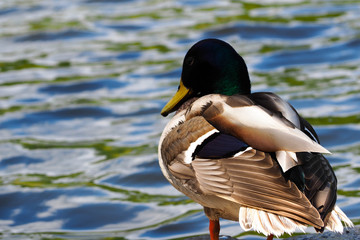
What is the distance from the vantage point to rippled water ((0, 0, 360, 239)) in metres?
7.25

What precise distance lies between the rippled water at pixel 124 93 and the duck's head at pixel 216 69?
57.4 inches

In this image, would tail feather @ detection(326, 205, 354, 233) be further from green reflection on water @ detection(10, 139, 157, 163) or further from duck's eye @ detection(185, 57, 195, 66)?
green reflection on water @ detection(10, 139, 157, 163)

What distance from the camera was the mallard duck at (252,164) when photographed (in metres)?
4.18

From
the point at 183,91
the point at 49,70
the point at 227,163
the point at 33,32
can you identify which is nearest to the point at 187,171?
the point at 227,163

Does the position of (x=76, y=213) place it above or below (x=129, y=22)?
below

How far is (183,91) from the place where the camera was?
5.41 m

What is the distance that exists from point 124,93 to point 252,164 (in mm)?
5896

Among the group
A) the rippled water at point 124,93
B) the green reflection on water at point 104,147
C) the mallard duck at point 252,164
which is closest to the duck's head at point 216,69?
the mallard duck at point 252,164

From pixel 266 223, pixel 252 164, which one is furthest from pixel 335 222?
pixel 252 164

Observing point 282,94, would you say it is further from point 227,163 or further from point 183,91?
point 227,163

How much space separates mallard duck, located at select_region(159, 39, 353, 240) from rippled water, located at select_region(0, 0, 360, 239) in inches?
66.1

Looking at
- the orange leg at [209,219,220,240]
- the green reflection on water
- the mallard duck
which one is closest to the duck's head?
the mallard duck

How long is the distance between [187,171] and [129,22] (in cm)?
839

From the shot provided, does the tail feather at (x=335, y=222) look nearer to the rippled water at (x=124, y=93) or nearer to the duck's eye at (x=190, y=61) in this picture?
the duck's eye at (x=190, y=61)
